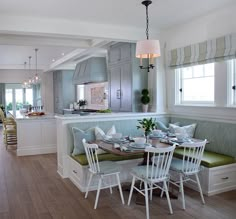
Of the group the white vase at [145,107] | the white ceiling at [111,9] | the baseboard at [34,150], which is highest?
the white ceiling at [111,9]

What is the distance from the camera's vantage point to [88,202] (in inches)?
143

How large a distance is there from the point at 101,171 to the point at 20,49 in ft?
19.6

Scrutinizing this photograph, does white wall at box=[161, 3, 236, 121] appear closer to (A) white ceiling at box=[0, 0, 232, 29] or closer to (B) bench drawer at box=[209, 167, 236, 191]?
(A) white ceiling at box=[0, 0, 232, 29]

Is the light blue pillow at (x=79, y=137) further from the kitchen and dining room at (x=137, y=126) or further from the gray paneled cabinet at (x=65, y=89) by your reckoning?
the gray paneled cabinet at (x=65, y=89)

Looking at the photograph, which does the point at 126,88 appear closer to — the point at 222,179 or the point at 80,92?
the point at 222,179

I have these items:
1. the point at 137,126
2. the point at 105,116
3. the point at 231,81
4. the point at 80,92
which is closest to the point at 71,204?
the point at 137,126

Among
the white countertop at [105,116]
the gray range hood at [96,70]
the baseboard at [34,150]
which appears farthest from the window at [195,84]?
the baseboard at [34,150]

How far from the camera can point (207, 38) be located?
179 inches

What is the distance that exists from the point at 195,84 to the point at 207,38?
2.87 feet

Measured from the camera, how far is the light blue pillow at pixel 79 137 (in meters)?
4.43

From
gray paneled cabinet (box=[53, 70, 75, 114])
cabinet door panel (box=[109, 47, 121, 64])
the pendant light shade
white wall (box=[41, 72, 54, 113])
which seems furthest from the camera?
white wall (box=[41, 72, 54, 113])

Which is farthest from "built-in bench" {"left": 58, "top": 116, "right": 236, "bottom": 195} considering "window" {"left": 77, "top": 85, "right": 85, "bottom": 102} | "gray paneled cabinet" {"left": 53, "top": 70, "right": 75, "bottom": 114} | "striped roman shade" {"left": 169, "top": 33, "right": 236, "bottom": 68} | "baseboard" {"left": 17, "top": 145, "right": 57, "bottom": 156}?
"gray paneled cabinet" {"left": 53, "top": 70, "right": 75, "bottom": 114}

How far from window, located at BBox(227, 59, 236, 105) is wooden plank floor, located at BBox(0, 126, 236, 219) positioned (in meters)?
1.38

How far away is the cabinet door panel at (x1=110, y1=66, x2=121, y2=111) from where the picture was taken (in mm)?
6215
